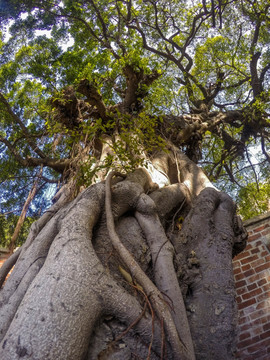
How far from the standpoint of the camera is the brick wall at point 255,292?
3.49 metres

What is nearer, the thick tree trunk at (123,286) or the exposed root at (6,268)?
the thick tree trunk at (123,286)

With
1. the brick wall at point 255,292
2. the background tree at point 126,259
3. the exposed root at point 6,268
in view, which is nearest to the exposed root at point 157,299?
the background tree at point 126,259

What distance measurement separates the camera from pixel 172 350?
1.54m

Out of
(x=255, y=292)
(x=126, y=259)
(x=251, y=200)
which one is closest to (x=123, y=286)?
(x=126, y=259)

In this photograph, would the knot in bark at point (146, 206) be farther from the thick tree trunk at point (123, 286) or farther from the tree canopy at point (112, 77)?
the tree canopy at point (112, 77)

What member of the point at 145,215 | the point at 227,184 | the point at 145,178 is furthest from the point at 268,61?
the point at 145,215

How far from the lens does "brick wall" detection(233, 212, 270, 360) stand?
3.49 metres

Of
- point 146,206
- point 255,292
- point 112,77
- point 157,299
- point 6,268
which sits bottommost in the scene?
point 157,299

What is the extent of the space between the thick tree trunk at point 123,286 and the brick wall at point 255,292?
4.63 feet

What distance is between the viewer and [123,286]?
1908 millimetres

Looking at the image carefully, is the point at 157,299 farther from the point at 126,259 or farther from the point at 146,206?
the point at 146,206

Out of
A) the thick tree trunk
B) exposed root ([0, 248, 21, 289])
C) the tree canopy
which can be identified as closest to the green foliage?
the tree canopy

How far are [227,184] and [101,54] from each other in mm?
5120

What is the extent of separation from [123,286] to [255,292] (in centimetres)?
262
